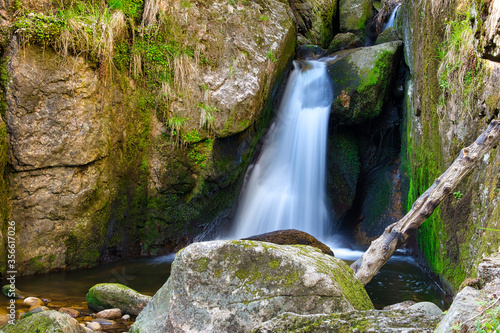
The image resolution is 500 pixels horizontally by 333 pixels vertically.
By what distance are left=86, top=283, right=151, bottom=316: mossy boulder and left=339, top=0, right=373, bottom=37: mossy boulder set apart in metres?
10.6

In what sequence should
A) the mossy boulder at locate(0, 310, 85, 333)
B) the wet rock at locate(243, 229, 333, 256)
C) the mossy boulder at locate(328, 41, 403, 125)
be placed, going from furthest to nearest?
1. the mossy boulder at locate(328, 41, 403, 125)
2. the wet rock at locate(243, 229, 333, 256)
3. the mossy boulder at locate(0, 310, 85, 333)

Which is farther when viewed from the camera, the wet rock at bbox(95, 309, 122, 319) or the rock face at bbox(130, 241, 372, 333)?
the wet rock at bbox(95, 309, 122, 319)

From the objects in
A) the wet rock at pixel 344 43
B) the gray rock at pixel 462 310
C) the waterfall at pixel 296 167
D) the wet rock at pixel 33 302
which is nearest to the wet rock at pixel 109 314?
the wet rock at pixel 33 302

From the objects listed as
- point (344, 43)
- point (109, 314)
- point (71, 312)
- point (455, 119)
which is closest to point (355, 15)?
point (344, 43)

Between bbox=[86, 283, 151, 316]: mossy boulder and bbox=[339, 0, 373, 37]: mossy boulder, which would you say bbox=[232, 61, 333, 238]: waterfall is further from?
bbox=[339, 0, 373, 37]: mossy boulder

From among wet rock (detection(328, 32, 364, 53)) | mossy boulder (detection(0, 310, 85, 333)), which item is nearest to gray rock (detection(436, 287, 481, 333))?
mossy boulder (detection(0, 310, 85, 333))

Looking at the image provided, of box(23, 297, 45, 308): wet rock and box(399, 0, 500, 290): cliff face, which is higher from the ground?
box(399, 0, 500, 290): cliff face

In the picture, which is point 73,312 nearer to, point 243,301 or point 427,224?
point 243,301

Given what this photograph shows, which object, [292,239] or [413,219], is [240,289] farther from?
[292,239]

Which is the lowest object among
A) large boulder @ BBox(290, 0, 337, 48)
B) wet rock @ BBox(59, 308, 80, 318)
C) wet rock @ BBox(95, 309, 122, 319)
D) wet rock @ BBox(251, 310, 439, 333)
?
wet rock @ BBox(59, 308, 80, 318)

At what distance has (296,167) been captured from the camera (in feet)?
26.1

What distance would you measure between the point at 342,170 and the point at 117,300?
5.93 m

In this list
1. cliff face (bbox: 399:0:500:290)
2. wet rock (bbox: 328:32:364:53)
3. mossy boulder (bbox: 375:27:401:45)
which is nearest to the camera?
cliff face (bbox: 399:0:500:290)

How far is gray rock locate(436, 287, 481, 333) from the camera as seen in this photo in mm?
1382
